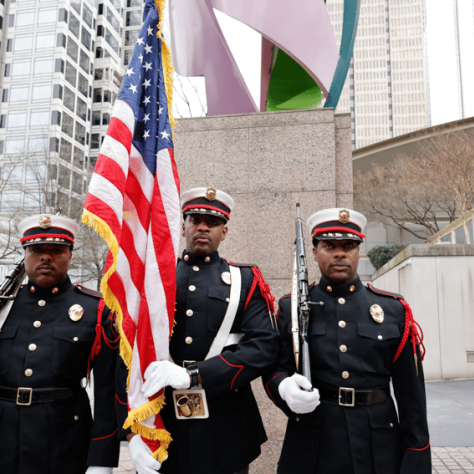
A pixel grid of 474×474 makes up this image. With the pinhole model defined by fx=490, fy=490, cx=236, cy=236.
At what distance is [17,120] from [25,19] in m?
11.8

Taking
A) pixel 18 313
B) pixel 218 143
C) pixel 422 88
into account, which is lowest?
pixel 18 313

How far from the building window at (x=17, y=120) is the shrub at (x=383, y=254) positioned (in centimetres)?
3859

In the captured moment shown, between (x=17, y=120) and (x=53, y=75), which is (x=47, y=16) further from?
(x=17, y=120)

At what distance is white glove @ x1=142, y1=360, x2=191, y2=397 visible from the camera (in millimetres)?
2627

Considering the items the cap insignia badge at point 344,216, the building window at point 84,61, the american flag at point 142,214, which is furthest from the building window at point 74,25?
the cap insignia badge at point 344,216

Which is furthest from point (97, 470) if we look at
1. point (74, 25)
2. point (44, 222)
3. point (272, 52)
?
point (74, 25)

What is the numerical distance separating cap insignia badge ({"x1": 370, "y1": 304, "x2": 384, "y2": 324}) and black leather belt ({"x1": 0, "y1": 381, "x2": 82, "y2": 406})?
6.27 ft

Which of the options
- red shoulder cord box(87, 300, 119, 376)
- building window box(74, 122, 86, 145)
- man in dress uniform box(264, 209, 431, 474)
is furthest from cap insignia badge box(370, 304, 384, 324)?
building window box(74, 122, 86, 145)

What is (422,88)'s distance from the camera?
109 m

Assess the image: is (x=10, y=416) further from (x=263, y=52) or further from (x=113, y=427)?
(x=263, y=52)

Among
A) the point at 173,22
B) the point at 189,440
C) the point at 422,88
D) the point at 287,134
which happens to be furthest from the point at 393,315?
the point at 422,88

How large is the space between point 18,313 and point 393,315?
2383 millimetres

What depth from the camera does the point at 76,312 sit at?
318 cm

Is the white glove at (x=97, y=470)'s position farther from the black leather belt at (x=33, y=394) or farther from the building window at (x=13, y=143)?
the building window at (x=13, y=143)
